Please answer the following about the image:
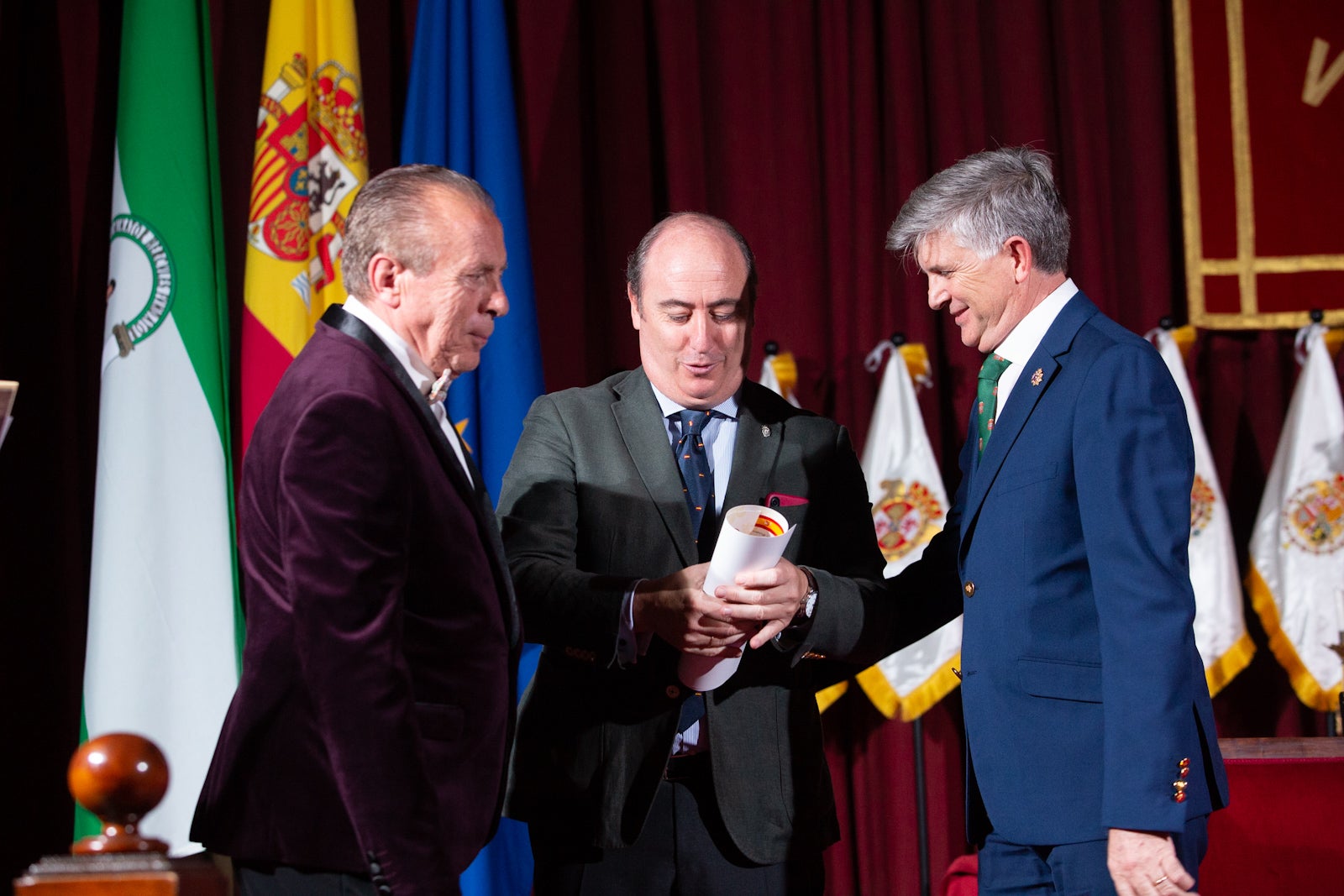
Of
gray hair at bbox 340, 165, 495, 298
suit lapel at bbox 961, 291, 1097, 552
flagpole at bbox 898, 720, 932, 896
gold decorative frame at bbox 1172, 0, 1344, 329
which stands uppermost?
gold decorative frame at bbox 1172, 0, 1344, 329

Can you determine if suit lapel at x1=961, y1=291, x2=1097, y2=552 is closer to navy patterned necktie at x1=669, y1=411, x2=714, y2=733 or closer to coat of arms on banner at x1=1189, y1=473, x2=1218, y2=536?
navy patterned necktie at x1=669, y1=411, x2=714, y2=733

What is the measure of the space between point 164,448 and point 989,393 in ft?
7.00

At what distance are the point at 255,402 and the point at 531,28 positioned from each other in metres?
1.43

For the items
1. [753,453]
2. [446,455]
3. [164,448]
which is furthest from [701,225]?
[164,448]

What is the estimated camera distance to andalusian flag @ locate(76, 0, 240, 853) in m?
3.14

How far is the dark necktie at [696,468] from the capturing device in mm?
2234

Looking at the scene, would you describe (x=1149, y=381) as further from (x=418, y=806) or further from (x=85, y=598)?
(x=85, y=598)

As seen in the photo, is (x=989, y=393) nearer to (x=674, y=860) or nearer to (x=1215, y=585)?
(x=674, y=860)

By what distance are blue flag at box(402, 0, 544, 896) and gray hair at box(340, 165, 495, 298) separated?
1.53 meters

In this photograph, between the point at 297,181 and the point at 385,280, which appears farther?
the point at 297,181

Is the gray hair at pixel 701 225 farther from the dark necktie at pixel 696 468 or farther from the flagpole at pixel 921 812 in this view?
the flagpole at pixel 921 812

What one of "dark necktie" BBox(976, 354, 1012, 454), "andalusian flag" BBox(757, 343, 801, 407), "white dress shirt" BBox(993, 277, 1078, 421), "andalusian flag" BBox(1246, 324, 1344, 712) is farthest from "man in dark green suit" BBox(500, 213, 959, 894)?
"andalusian flag" BBox(1246, 324, 1344, 712)

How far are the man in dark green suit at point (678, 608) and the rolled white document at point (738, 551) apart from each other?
0.10 feet

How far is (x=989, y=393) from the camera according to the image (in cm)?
218
